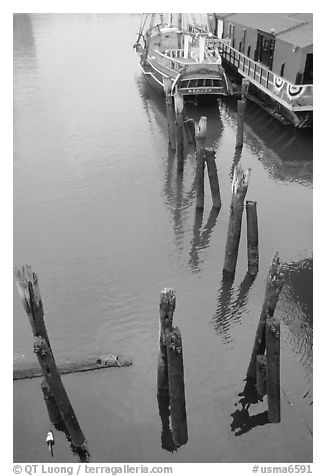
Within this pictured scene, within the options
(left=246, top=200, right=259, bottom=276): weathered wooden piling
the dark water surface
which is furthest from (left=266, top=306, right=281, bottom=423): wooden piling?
(left=246, top=200, right=259, bottom=276): weathered wooden piling

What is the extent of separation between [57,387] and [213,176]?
35.2 feet

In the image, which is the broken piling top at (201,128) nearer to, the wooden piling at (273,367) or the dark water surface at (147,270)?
the dark water surface at (147,270)

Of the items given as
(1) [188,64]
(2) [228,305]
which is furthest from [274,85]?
(2) [228,305]

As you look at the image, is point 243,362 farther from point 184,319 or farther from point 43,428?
point 43,428

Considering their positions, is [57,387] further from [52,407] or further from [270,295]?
[270,295]

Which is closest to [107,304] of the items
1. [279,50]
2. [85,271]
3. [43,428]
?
[85,271]

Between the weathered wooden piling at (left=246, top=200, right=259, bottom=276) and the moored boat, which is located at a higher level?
the moored boat

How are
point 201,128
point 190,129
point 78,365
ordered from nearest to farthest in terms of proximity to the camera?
point 78,365, point 201,128, point 190,129

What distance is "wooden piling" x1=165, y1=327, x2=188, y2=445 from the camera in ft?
26.2

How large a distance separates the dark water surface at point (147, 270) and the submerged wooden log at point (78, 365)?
176 millimetres

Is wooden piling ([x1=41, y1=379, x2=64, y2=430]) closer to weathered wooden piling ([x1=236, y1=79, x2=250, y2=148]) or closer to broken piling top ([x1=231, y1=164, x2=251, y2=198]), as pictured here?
broken piling top ([x1=231, y1=164, x2=251, y2=198])

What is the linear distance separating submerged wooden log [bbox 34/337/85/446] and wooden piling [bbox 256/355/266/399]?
4033 millimetres

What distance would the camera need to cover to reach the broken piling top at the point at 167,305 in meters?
8.47

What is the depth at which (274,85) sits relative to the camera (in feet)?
84.6
